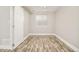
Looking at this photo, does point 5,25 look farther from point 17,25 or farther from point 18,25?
point 18,25

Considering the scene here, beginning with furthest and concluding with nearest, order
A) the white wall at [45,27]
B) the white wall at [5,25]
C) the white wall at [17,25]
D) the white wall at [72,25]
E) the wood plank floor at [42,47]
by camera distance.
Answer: the white wall at [45,27], the white wall at [17,25], the white wall at [5,25], the wood plank floor at [42,47], the white wall at [72,25]

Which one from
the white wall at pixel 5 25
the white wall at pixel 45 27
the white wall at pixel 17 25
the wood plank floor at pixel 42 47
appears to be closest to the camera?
the wood plank floor at pixel 42 47

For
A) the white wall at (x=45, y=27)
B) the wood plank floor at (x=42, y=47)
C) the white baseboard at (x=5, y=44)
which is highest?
the white wall at (x=45, y=27)

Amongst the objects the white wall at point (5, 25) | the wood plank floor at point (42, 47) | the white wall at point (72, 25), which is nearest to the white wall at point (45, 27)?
the wood plank floor at point (42, 47)

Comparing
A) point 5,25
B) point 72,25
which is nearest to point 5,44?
point 5,25

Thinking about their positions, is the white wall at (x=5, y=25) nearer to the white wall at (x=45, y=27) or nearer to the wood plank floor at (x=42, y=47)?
the wood plank floor at (x=42, y=47)

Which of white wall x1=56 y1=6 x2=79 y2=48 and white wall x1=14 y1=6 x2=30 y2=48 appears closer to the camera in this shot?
white wall x1=56 y1=6 x2=79 y2=48

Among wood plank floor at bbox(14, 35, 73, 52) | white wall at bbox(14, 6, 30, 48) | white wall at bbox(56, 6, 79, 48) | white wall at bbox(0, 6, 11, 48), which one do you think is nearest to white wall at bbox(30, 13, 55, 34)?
white wall at bbox(14, 6, 30, 48)

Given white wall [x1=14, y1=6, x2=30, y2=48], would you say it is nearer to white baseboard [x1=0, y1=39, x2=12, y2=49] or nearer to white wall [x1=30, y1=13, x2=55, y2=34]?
white baseboard [x1=0, y1=39, x2=12, y2=49]

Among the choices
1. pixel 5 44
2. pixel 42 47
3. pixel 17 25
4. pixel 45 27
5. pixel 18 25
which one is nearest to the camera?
pixel 5 44

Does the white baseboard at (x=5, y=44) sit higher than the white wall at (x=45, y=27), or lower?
lower
